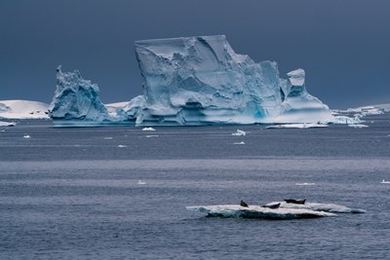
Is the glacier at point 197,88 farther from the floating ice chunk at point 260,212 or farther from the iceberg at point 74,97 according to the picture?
the floating ice chunk at point 260,212

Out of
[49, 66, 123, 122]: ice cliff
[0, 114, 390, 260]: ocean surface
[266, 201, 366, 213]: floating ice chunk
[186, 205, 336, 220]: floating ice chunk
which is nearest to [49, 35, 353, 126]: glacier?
[49, 66, 123, 122]: ice cliff

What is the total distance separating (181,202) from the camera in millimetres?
33844

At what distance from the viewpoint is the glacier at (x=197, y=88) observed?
8294cm

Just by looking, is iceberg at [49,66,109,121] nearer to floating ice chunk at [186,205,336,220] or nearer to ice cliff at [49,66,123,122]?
ice cliff at [49,66,123,122]

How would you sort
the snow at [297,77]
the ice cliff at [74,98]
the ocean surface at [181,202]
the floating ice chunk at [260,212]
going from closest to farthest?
the ocean surface at [181,202] < the floating ice chunk at [260,212] < the ice cliff at [74,98] < the snow at [297,77]

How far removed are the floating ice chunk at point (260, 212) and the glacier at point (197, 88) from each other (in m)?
53.5

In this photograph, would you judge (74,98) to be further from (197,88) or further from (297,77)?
(297,77)

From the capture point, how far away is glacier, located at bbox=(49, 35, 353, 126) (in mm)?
82938

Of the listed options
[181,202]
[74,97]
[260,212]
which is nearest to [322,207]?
[260,212]

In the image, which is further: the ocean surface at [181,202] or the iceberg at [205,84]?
the iceberg at [205,84]

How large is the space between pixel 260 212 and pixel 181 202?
263 inches

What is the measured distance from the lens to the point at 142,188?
3962 centimetres

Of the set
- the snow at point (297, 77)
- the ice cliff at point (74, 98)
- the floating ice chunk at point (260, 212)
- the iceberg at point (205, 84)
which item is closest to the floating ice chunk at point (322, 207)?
the floating ice chunk at point (260, 212)

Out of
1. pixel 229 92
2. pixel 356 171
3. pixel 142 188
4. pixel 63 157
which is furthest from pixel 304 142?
pixel 142 188
